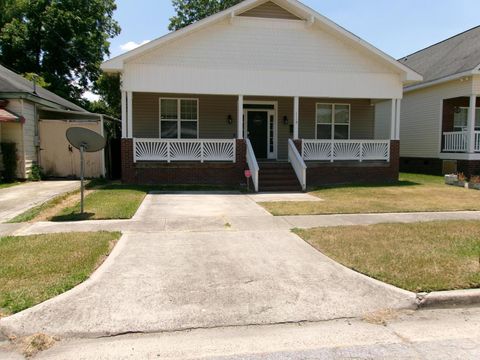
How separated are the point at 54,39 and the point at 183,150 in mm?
26172

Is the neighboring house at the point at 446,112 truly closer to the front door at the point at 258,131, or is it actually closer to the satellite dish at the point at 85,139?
the front door at the point at 258,131

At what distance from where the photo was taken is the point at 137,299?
4.77 metres

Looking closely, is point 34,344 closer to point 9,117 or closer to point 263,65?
point 9,117

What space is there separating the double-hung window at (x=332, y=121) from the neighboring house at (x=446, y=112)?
4657 millimetres

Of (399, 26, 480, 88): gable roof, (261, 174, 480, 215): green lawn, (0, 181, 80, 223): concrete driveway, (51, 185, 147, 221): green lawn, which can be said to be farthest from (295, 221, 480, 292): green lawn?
(399, 26, 480, 88): gable roof

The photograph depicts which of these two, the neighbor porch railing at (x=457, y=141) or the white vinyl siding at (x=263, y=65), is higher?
the white vinyl siding at (x=263, y=65)

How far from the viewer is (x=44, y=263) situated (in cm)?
567

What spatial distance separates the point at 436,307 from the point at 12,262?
18.1 ft

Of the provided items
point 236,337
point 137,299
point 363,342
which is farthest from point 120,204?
point 363,342

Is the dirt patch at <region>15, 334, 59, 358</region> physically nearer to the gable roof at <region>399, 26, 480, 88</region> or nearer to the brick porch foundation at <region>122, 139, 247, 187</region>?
the brick porch foundation at <region>122, 139, 247, 187</region>

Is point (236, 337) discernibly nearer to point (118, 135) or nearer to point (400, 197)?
point (400, 197)

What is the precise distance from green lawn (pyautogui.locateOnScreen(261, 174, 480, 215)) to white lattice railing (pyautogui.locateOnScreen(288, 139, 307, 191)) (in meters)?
0.64

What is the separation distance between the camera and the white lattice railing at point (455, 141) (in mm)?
18703

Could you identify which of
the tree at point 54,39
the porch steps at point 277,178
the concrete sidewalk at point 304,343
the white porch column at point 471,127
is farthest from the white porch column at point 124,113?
the tree at point 54,39
